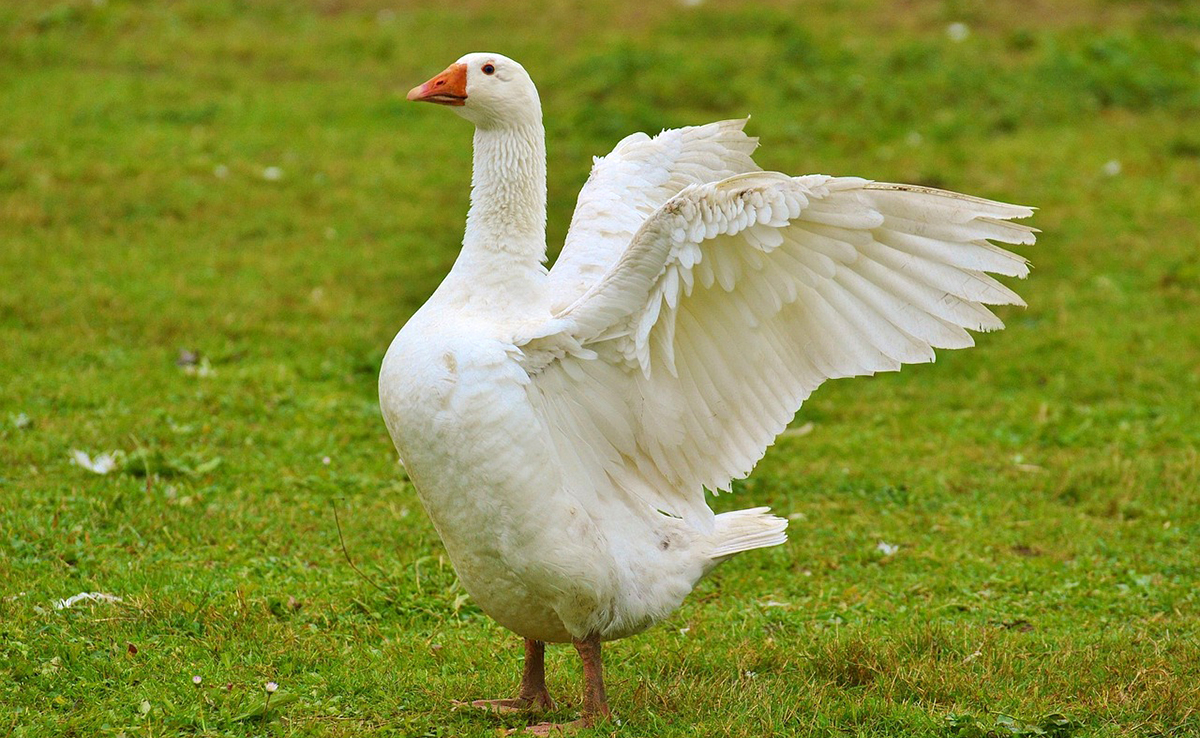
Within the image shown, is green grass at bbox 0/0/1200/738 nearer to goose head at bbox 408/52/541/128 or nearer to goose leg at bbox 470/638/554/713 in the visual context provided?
goose leg at bbox 470/638/554/713

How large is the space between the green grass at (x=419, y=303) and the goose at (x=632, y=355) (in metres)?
0.50

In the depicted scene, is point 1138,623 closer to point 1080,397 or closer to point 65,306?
point 1080,397

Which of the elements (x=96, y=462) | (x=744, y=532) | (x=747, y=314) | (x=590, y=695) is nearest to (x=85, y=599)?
(x=96, y=462)

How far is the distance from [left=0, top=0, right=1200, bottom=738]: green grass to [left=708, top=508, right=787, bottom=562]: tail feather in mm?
483

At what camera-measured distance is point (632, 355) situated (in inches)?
169

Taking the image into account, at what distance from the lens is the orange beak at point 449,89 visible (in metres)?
4.64

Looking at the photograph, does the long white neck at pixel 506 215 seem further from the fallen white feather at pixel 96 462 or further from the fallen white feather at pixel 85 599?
the fallen white feather at pixel 96 462

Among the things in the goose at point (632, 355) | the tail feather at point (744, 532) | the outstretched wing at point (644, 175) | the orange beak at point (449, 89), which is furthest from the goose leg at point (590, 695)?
the orange beak at point (449, 89)

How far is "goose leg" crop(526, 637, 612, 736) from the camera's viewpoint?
444 centimetres

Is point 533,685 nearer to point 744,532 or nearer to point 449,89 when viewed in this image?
point 744,532

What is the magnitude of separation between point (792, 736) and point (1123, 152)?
9.42 metres

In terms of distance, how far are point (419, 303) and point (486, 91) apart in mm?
4914

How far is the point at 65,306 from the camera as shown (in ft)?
28.5

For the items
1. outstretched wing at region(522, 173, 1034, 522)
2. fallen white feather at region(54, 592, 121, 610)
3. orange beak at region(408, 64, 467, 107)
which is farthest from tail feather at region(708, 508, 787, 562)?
fallen white feather at region(54, 592, 121, 610)
